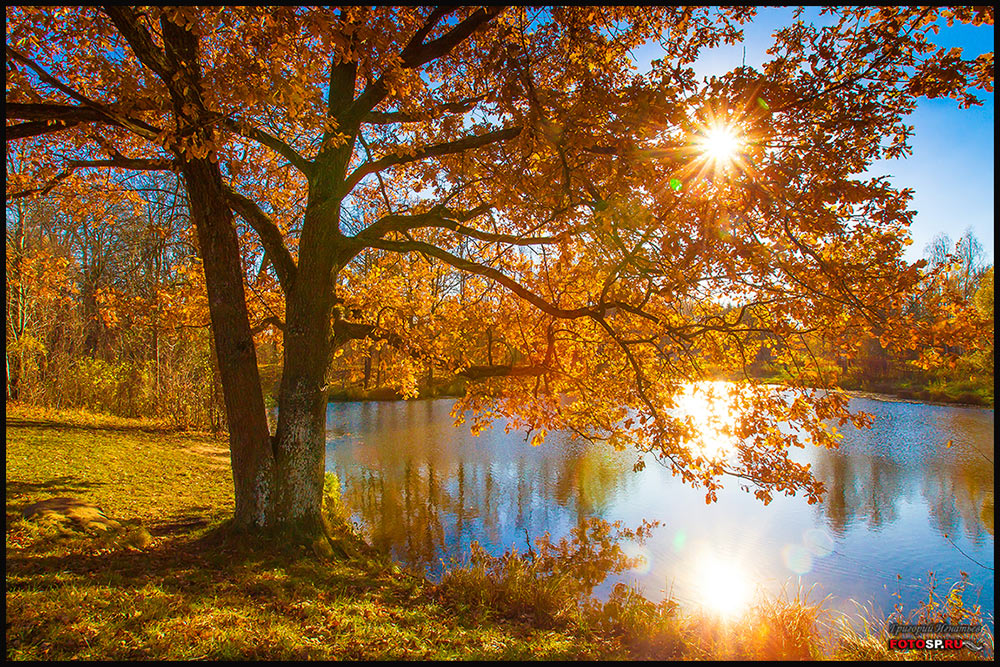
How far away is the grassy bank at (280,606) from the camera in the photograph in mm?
3580

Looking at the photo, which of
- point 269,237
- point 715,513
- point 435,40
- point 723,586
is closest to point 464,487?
point 715,513

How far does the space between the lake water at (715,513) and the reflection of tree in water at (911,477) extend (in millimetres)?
55

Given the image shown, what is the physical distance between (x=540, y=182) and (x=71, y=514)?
6740 millimetres

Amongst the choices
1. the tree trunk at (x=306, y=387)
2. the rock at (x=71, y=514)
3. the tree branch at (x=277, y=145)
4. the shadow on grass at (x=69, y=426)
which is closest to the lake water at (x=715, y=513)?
the tree trunk at (x=306, y=387)

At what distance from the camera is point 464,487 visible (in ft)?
40.3

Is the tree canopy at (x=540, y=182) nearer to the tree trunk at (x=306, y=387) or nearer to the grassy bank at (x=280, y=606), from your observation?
the tree trunk at (x=306, y=387)

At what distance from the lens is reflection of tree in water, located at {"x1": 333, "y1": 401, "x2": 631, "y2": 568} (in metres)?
9.23

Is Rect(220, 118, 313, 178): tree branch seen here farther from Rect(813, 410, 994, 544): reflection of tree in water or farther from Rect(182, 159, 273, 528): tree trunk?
Rect(813, 410, 994, 544): reflection of tree in water

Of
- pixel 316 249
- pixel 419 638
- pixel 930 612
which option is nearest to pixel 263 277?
pixel 316 249

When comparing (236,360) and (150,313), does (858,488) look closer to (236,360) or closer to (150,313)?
(236,360)

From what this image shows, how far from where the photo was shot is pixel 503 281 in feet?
19.7

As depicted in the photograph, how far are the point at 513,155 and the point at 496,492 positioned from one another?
8656 millimetres

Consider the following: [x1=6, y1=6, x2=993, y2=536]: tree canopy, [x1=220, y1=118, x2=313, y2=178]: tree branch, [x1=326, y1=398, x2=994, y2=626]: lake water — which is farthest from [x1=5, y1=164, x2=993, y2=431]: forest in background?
[x1=326, y1=398, x2=994, y2=626]: lake water

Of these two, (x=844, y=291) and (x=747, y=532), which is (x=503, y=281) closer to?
(x=844, y=291)
